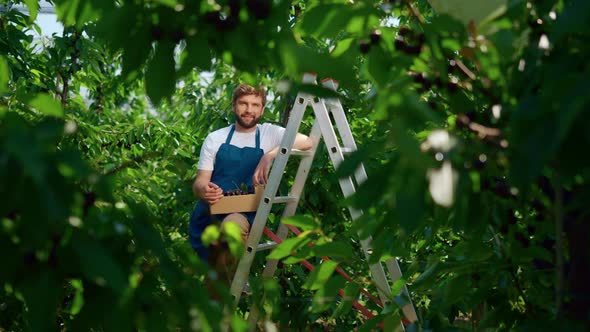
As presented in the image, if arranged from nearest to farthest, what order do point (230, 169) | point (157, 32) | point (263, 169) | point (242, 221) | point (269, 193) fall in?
point (157, 32) → point (269, 193) → point (242, 221) → point (263, 169) → point (230, 169)

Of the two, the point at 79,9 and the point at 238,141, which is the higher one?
the point at 238,141

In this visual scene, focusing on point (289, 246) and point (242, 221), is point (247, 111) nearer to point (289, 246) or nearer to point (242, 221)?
point (242, 221)

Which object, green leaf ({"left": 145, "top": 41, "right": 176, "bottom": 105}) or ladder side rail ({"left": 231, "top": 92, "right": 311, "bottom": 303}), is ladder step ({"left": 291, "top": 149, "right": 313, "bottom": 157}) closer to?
ladder side rail ({"left": 231, "top": 92, "right": 311, "bottom": 303})

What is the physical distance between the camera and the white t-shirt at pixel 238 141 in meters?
4.46

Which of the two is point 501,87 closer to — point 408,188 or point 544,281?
point 408,188

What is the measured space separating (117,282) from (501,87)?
68cm

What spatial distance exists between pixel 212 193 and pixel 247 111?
2.07 feet

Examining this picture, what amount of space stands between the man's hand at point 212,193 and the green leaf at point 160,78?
9.12ft

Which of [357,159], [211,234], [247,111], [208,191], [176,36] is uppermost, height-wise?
[247,111]

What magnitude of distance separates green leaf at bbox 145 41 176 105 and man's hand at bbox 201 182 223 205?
109 inches

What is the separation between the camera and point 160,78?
1384 mm

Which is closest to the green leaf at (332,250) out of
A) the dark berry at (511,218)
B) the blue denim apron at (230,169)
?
the dark berry at (511,218)

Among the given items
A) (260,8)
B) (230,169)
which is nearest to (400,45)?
(260,8)

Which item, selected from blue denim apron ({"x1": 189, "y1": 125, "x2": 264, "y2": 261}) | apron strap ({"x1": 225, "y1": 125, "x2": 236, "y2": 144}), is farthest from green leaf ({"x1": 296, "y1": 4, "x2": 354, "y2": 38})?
apron strap ({"x1": 225, "y1": 125, "x2": 236, "y2": 144})
